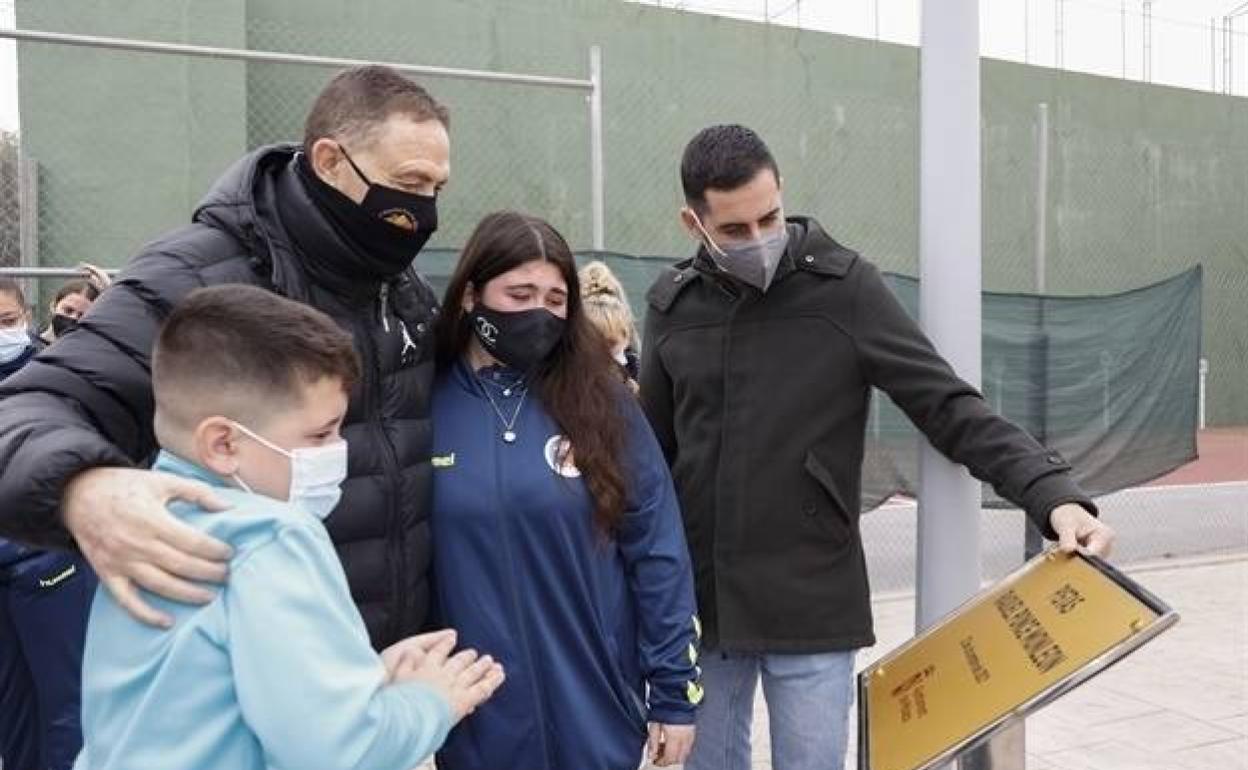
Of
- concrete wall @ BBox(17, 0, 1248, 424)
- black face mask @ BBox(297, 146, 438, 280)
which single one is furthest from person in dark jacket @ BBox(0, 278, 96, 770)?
concrete wall @ BBox(17, 0, 1248, 424)

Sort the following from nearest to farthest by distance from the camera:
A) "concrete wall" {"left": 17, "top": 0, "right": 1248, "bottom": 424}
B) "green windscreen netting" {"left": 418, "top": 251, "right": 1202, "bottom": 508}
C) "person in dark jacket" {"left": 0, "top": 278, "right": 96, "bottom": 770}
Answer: "person in dark jacket" {"left": 0, "top": 278, "right": 96, "bottom": 770} < "green windscreen netting" {"left": 418, "top": 251, "right": 1202, "bottom": 508} < "concrete wall" {"left": 17, "top": 0, "right": 1248, "bottom": 424}

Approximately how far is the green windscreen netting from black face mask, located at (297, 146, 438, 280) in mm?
4896

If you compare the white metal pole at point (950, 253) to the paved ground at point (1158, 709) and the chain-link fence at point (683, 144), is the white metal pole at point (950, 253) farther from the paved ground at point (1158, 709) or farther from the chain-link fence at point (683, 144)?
the chain-link fence at point (683, 144)

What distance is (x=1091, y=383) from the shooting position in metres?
7.18

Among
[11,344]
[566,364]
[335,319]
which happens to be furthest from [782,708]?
[11,344]

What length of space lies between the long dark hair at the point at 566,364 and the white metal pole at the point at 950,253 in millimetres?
760

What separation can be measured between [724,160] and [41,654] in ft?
8.36

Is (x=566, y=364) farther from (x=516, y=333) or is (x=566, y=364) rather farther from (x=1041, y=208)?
(x=1041, y=208)

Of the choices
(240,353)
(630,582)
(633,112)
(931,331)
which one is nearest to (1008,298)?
(931,331)

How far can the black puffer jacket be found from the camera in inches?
64.8

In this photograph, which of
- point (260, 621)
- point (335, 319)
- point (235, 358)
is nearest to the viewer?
point (260, 621)

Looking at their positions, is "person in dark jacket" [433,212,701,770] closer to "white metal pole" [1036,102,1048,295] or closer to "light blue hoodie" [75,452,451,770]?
"light blue hoodie" [75,452,451,770]

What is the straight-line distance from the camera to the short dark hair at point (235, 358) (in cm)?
148

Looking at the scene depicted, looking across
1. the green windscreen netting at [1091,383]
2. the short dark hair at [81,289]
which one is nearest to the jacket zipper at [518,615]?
the short dark hair at [81,289]
